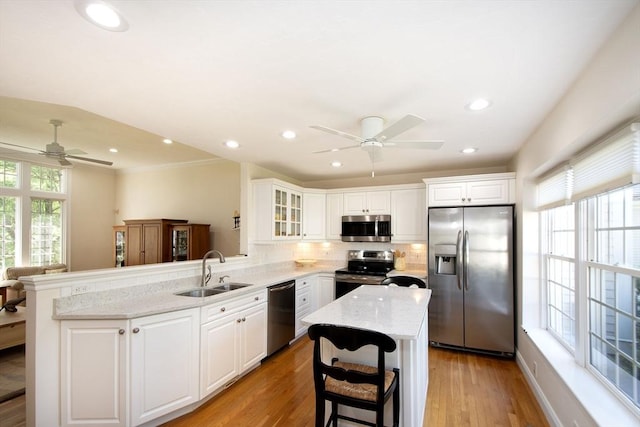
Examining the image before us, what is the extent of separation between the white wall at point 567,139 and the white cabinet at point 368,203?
1771 mm

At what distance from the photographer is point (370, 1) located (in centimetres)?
127

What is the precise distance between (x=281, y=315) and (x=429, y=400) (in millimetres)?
1849

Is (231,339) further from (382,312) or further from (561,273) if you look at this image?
(561,273)

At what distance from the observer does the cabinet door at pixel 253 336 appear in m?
3.09

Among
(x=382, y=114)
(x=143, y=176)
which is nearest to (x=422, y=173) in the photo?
(x=382, y=114)

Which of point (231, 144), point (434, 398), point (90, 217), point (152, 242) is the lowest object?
point (434, 398)

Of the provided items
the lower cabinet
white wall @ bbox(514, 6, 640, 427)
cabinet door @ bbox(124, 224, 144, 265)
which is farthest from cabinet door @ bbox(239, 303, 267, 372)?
cabinet door @ bbox(124, 224, 144, 265)

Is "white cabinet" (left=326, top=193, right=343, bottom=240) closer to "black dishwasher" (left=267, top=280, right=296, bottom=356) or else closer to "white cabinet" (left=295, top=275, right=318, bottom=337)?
"white cabinet" (left=295, top=275, right=318, bottom=337)

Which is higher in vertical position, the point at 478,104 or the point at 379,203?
the point at 478,104

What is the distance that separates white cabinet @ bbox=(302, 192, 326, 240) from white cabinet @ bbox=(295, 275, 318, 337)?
74 centimetres

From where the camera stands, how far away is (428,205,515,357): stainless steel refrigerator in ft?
11.9

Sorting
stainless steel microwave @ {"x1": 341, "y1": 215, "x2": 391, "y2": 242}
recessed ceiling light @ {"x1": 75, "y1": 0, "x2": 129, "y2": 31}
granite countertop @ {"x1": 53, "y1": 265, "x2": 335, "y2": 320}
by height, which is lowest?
granite countertop @ {"x1": 53, "y1": 265, "x2": 335, "y2": 320}

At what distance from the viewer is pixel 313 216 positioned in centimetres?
508

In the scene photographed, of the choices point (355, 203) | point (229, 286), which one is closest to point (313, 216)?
point (355, 203)
